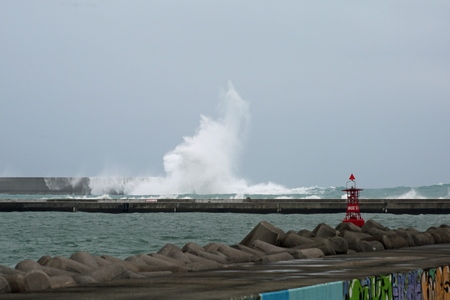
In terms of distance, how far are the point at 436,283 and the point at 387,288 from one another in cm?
138

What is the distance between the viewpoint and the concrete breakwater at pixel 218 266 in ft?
25.9

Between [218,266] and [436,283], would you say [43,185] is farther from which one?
[436,283]

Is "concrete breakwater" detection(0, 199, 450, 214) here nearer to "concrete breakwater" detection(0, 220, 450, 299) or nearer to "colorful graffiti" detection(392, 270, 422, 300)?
"concrete breakwater" detection(0, 220, 450, 299)

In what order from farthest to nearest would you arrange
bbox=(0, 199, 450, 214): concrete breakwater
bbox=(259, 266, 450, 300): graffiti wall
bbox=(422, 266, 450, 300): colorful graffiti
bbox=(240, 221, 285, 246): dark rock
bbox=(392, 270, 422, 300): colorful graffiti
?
1. bbox=(0, 199, 450, 214): concrete breakwater
2. bbox=(240, 221, 285, 246): dark rock
3. bbox=(422, 266, 450, 300): colorful graffiti
4. bbox=(392, 270, 422, 300): colorful graffiti
5. bbox=(259, 266, 450, 300): graffiti wall

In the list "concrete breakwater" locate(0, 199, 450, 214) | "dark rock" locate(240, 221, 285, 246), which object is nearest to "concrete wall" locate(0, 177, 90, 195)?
"concrete breakwater" locate(0, 199, 450, 214)

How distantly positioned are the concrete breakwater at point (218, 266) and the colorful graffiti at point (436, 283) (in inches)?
7.2

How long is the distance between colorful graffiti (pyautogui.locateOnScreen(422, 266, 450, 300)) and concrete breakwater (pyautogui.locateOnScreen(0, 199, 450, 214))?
5002 centimetres

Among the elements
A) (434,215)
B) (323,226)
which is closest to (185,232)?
(323,226)

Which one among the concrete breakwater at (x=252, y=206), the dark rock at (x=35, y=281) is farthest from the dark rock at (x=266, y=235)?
the concrete breakwater at (x=252, y=206)

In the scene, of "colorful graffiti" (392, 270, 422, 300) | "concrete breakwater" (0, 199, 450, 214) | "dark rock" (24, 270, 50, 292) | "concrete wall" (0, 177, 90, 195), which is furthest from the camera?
"concrete wall" (0, 177, 90, 195)

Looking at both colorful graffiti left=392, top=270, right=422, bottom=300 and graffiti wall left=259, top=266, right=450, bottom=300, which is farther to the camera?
colorful graffiti left=392, top=270, right=422, bottom=300

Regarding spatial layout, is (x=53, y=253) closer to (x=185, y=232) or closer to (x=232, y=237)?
(x=232, y=237)

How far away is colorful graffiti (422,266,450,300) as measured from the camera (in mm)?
9570

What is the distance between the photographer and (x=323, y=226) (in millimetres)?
20391
